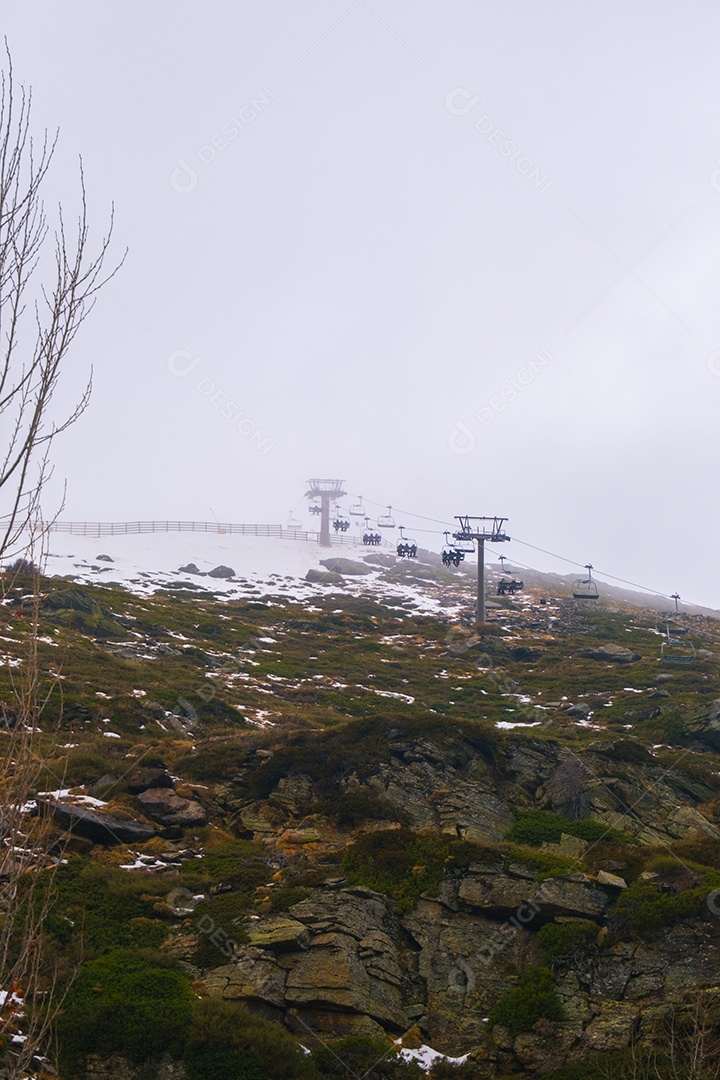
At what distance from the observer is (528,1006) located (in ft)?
44.6

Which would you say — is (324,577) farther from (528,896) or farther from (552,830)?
(528,896)

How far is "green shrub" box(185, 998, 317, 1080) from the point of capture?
11.8 metres

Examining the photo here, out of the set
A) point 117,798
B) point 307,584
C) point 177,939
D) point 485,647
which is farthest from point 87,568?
point 177,939

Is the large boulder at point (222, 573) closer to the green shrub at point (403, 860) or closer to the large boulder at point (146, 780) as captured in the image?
the large boulder at point (146, 780)

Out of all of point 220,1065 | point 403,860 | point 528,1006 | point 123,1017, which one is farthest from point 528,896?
point 123,1017

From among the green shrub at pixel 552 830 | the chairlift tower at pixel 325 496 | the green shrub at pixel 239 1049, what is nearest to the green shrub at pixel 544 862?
the green shrub at pixel 552 830

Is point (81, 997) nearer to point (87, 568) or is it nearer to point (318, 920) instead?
point (318, 920)

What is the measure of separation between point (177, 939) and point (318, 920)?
106 inches

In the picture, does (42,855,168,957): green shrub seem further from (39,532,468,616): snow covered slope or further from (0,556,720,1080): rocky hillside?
(39,532,468,616): snow covered slope

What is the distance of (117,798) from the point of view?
795 inches

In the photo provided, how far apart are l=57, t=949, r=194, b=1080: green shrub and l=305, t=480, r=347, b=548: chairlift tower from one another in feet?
284

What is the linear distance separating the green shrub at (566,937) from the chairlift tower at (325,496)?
279 ft

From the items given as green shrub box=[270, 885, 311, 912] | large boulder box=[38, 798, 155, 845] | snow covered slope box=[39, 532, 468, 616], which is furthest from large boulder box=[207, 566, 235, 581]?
green shrub box=[270, 885, 311, 912]

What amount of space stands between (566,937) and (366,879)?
443cm
